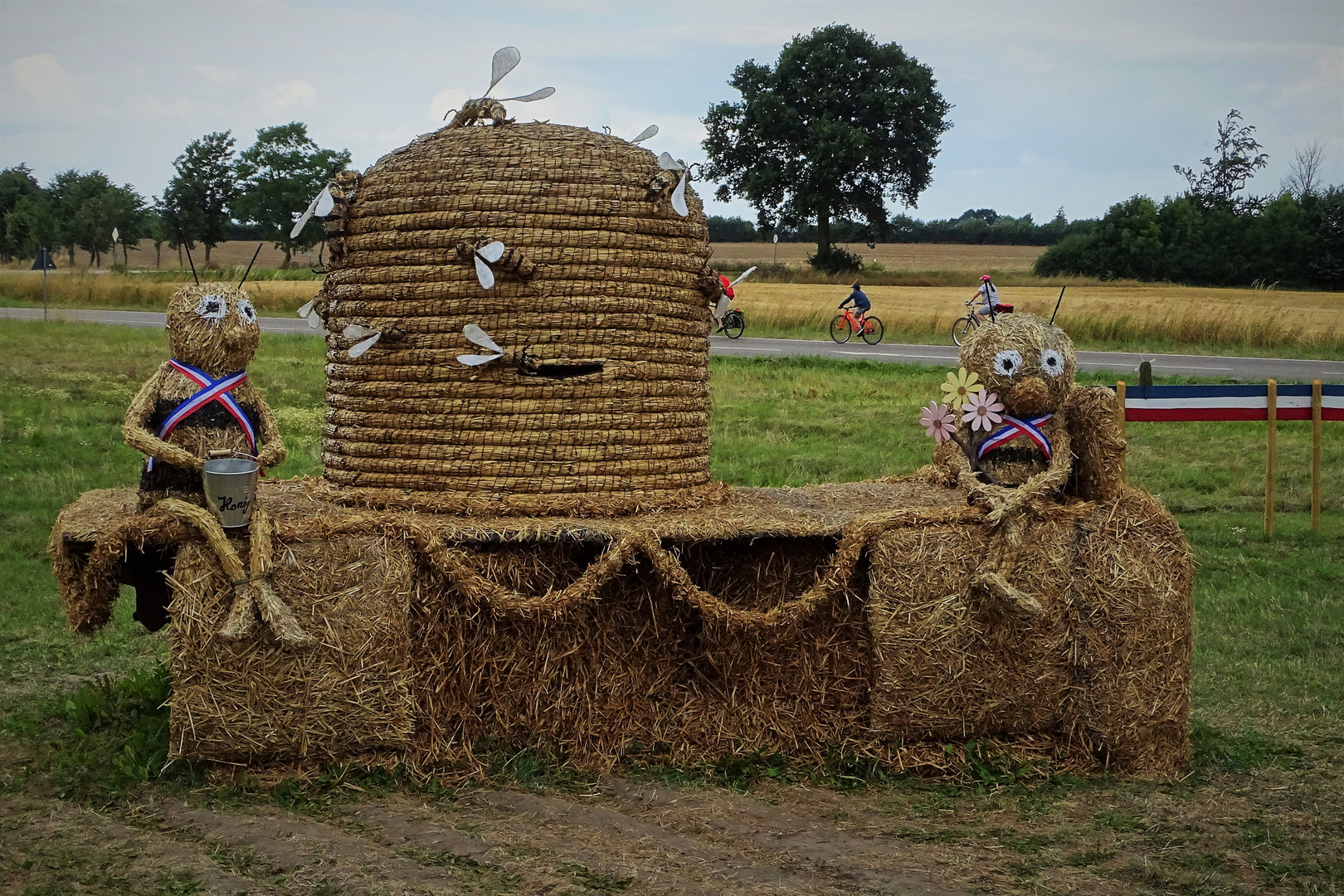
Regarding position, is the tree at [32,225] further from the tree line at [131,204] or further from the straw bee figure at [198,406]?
A: the straw bee figure at [198,406]

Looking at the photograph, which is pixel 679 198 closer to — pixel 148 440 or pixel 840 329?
pixel 148 440

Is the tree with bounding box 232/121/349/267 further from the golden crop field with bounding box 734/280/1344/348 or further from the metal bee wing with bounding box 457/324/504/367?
the metal bee wing with bounding box 457/324/504/367

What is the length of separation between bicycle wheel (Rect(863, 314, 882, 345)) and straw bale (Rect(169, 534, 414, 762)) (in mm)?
17390

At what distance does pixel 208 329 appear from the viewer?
16.8 feet

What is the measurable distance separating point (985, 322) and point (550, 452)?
77.3 inches

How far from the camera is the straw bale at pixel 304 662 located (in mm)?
4742

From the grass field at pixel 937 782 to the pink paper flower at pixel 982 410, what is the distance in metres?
1.40

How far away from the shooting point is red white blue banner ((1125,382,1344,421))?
8.91m

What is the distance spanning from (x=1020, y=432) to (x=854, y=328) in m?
16.7

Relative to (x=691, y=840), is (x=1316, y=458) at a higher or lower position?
higher

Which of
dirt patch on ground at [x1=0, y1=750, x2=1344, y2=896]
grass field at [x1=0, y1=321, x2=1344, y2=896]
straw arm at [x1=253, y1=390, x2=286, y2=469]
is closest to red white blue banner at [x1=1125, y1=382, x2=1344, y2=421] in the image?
grass field at [x1=0, y1=321, x2=1344, y2=896]

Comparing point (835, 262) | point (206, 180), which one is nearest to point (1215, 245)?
point (835, 262)

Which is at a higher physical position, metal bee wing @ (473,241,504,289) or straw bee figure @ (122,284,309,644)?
metal bee wing @ (473,241,504,289)

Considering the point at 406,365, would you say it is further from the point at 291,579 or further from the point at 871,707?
the point at 871,707
